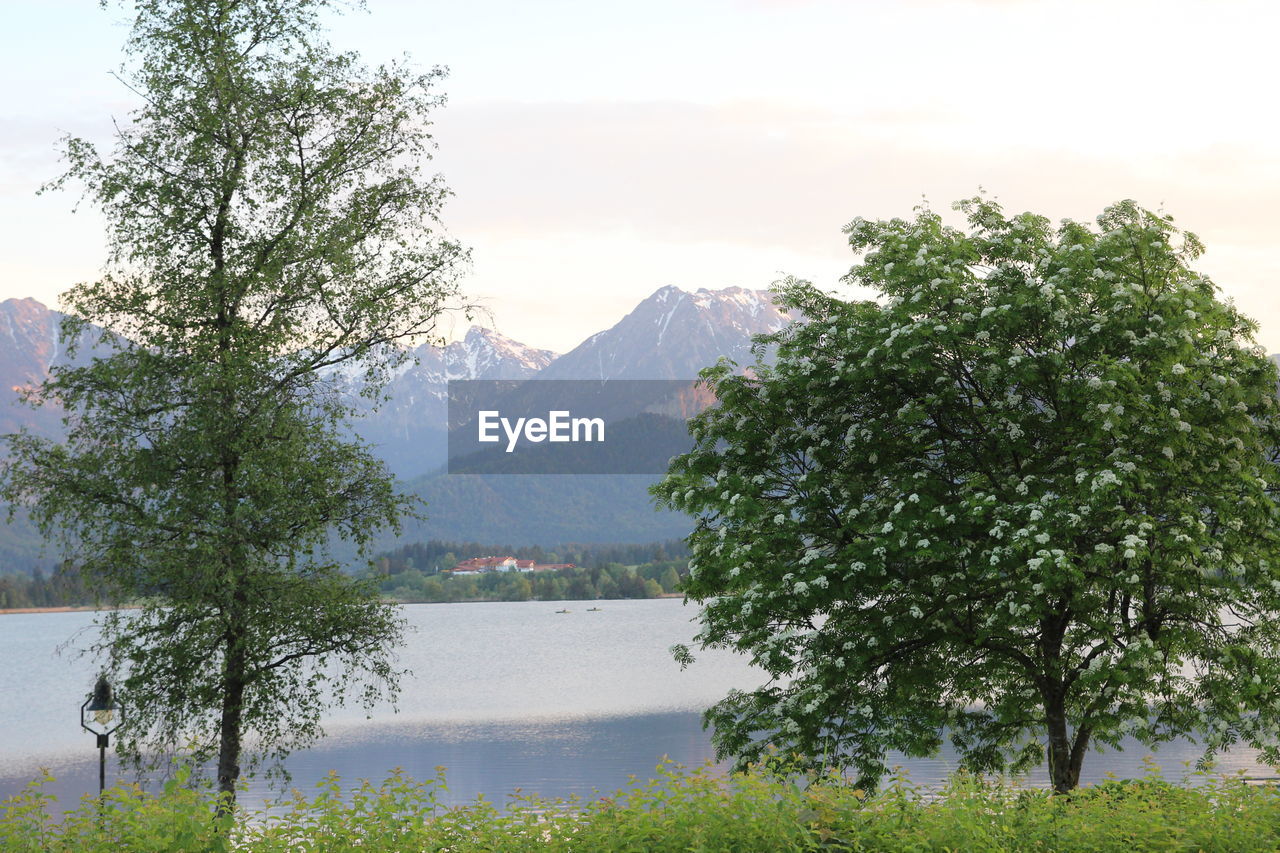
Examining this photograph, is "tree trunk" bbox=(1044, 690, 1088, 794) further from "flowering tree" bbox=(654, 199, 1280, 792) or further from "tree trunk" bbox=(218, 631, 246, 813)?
"tree trunk" bbox=(218, 631, 246, 813)

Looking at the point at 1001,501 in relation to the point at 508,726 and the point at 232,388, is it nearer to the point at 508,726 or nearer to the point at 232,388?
the point at 232,388

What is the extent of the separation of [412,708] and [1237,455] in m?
58.8

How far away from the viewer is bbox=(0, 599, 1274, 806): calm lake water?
45.6 meters

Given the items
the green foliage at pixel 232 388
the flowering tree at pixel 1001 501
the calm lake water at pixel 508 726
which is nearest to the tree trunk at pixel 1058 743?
the flowering tree at pixel 1001 501

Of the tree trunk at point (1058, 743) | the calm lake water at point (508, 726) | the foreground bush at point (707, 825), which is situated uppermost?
the foreground bush at point (707, 825)

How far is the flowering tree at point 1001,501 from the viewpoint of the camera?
20.5 m

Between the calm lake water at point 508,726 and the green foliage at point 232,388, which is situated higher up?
the green foliage at point 232,388

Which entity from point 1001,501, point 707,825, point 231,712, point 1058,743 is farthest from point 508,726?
point 707,825

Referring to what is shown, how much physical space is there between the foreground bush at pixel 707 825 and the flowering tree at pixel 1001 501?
9.99m

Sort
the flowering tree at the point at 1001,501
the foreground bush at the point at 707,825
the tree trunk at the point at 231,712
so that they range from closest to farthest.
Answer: the foreground bush at the point at 707,825 < the flowering tree at the point at 1001,501 < the tree trunk at the point at 231,712

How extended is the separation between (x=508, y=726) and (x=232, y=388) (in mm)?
42750

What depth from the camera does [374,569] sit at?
990 inches

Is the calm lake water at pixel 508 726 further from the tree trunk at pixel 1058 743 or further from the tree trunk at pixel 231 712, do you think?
the tree trunk at pixel 1058 743

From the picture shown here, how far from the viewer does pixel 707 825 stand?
30.5ft
